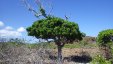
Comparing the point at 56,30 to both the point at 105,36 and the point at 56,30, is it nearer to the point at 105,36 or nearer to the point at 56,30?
the point at 56,30

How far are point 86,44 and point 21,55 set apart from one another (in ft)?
83.6

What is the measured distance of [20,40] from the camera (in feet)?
38.5

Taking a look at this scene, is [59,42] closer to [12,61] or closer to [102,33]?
[102,33]

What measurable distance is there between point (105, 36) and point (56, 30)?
4.22 meters

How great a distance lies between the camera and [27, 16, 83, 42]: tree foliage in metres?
24.2

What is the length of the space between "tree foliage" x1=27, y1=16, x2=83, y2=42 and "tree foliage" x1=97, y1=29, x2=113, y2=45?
1.89 meters

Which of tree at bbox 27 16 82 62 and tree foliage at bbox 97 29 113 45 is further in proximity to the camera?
tree foliage at bbox 97 29 113 45

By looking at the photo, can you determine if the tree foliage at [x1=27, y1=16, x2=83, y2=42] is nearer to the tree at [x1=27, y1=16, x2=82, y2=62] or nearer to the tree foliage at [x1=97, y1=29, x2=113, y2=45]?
the tree at [x1=27, y1=16, x2=82, y2=62]

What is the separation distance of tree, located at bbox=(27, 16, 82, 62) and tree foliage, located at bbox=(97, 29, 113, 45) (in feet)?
6.18

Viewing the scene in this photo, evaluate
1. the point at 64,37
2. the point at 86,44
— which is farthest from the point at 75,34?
the point at 86,44

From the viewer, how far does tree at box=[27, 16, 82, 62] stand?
79.5 feet

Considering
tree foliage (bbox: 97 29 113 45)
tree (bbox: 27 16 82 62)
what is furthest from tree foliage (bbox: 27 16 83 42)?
tree foliage (bbox: 97 29 113 45)

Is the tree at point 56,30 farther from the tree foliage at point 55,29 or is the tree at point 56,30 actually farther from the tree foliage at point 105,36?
the tree foliage at point 105,36

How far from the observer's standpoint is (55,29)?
950 inches
